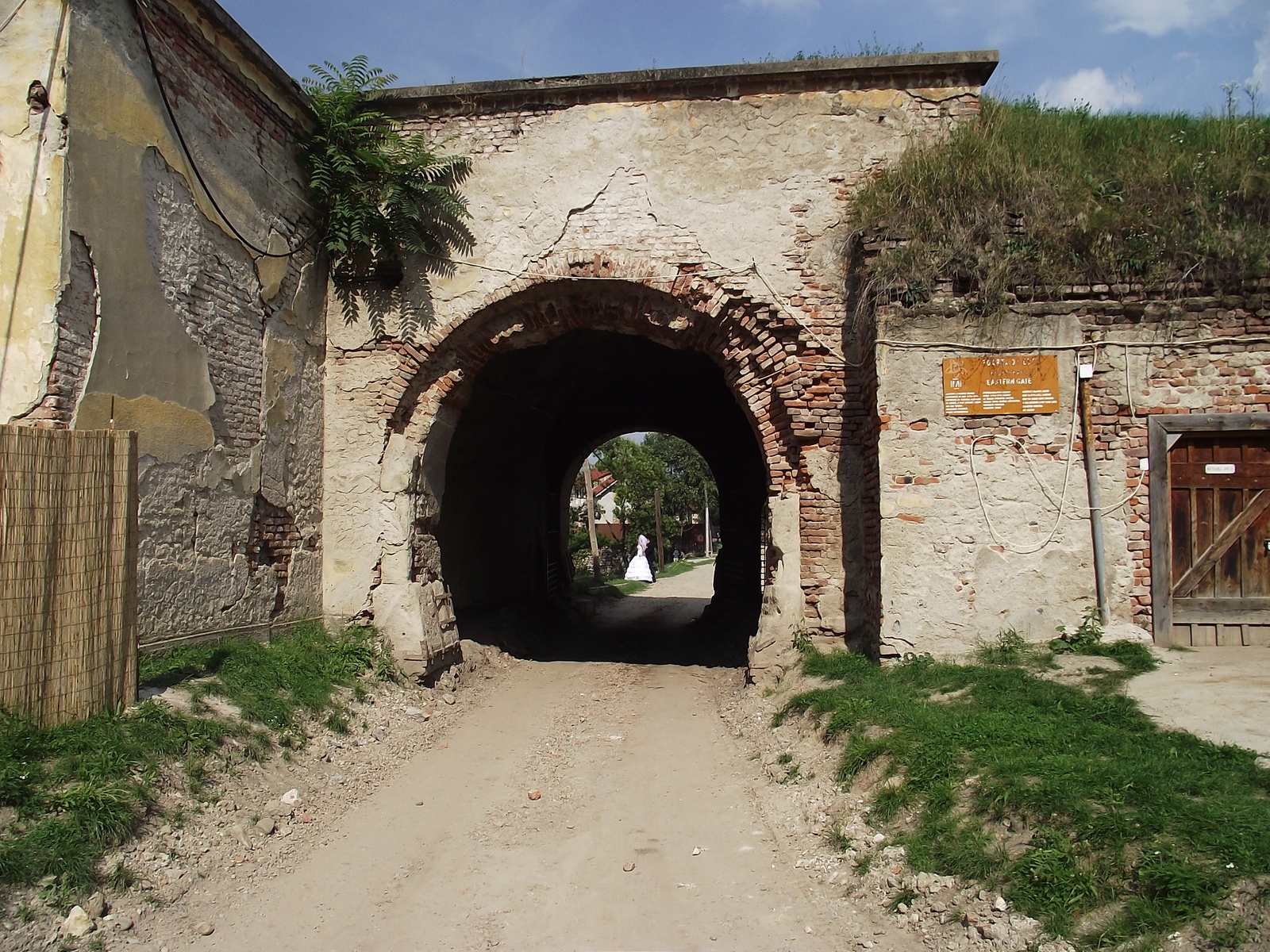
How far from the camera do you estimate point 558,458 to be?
50.5 ft

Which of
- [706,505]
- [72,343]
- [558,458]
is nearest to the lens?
[72,343]

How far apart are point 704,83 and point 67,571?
21.7 ft

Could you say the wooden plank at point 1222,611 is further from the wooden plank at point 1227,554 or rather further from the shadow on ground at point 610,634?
the shadow on ground at point 610,634

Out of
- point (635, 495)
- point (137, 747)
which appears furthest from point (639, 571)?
point (137, 747)

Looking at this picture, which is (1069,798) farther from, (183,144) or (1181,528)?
(183,144)

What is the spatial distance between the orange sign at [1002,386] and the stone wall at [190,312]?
568cm

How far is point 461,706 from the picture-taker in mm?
7684

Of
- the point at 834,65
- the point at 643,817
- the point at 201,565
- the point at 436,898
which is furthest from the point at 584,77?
the point at 436,898

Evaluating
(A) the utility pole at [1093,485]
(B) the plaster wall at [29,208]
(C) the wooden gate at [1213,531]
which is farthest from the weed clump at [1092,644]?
(B) the plaster wall at [29,208]

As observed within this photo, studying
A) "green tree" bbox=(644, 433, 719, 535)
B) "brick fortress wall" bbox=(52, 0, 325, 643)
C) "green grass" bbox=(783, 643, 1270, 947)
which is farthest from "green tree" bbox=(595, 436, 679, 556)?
"green grass" bbox=(783, 643, 1270, 947)

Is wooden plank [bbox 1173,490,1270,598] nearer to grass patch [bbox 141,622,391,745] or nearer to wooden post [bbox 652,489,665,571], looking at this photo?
grass patch [bbox 141,622,391,745]

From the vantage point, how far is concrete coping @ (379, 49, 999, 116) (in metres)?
7.67

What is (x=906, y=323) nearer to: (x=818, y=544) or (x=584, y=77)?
(x=818, y=544)

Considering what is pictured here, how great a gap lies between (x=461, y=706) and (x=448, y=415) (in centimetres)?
286
